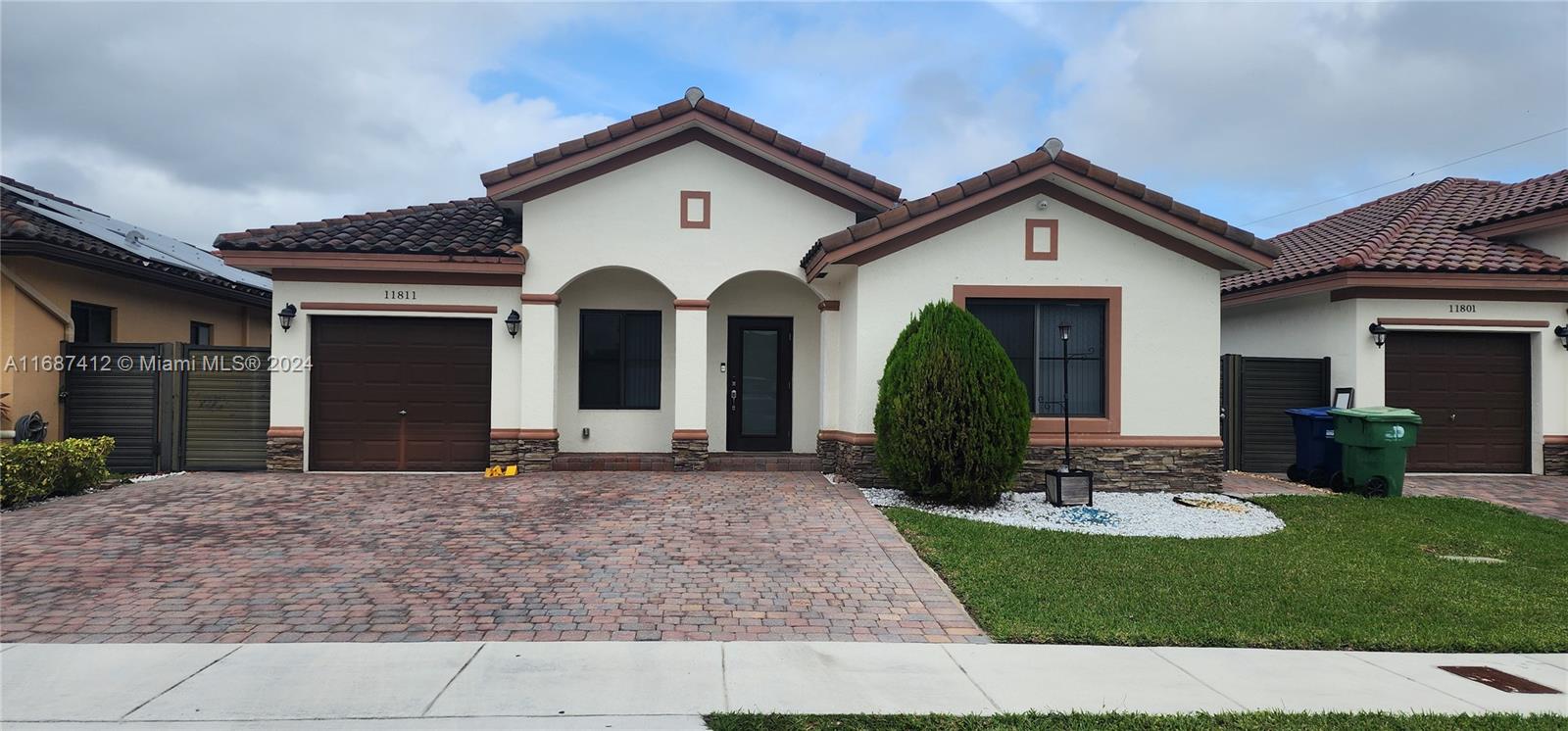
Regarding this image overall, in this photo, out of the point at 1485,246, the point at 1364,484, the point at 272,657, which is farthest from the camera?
the point at 1485,246

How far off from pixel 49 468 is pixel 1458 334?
20281 mm

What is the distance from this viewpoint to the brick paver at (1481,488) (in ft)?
35.2

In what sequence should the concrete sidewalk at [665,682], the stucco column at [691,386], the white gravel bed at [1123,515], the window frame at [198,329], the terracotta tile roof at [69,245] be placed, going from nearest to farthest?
the concrete sidewalk at [665,682], the white gravel bed at [1123,515], the terracotta tile roof at [69,245], the stucco column at [691,386], the window frame at [198,329]

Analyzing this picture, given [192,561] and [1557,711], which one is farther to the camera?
A: [192,561]

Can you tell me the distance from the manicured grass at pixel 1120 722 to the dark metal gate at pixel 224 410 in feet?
36.7

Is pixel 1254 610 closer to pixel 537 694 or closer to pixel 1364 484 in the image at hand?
pixel 537 694

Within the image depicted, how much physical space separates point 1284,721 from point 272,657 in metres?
5.72

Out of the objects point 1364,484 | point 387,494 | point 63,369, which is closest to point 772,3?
point 387,494

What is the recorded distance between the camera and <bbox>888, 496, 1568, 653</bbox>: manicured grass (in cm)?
543

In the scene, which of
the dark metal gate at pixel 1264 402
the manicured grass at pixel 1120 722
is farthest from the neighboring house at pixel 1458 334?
the manicured grass at pixel 1120 722

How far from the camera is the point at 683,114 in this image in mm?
12039

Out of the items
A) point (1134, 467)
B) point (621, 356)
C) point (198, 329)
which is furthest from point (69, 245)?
point (1134, 467)

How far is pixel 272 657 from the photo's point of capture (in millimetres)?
4855

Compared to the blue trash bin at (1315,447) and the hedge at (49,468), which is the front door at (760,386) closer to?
the blue trash bin at (1315,447)
